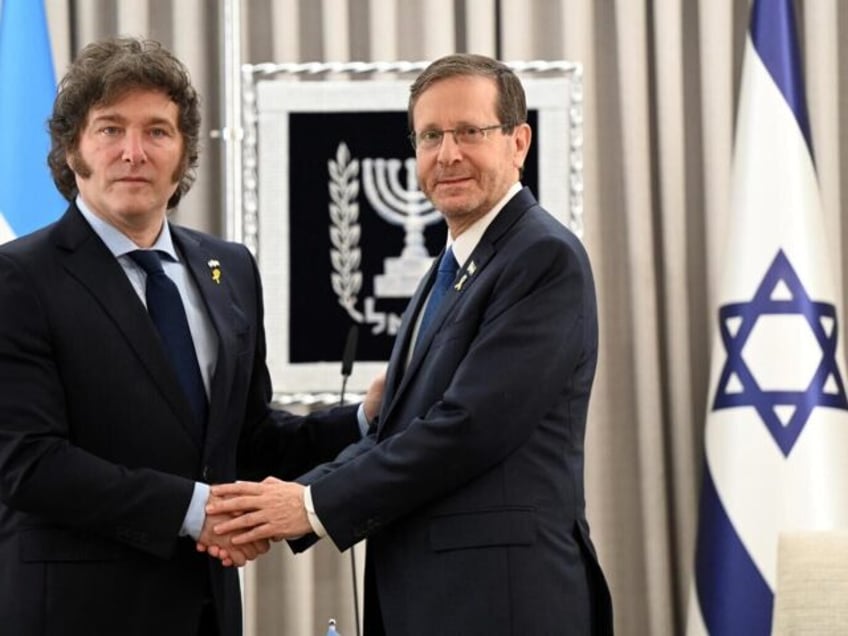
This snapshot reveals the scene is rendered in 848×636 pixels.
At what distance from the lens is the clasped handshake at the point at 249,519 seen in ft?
9.66

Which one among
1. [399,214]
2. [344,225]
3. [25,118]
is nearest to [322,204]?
[344,225]

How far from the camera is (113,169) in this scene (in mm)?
2971

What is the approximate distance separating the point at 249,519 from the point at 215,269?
1.77 ft

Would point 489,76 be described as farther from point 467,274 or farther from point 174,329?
point 174,329

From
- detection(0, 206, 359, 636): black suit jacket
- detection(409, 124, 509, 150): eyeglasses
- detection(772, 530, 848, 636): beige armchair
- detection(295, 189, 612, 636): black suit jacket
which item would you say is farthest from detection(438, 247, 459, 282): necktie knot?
detection(772, 530, 848, 636): beige armchair

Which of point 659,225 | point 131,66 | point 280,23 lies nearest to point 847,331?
point 659,225

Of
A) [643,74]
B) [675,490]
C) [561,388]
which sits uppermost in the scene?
[643,74]

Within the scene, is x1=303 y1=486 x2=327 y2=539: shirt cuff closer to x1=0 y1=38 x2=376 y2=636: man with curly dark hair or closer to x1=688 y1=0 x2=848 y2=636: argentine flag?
x1=0 y1=38 x2=376 y2=636: man with curly dark hair

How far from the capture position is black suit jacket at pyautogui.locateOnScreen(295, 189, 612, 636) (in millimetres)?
2859

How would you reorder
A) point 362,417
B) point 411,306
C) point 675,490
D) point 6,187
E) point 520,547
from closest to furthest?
point 520,547 → point 411,306 → point 362,417 → point 6,187 → point 675,490

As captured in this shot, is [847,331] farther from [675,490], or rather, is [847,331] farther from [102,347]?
[102,347]

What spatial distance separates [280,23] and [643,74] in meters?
1.19

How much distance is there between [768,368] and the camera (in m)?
4.66

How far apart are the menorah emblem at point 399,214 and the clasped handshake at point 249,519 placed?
1.96m
